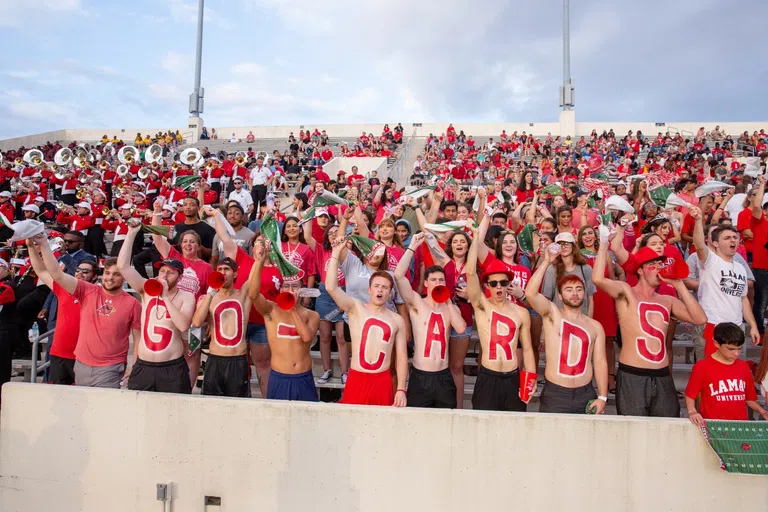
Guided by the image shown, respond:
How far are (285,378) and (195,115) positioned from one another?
29809mm

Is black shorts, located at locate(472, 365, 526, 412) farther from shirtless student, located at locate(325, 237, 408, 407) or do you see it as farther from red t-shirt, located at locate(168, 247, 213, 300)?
red t-shirt, located at locate(168, 247, 213, 300)

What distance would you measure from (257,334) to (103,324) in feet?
4.50

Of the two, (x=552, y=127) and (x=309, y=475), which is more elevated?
(x=552, y=127)

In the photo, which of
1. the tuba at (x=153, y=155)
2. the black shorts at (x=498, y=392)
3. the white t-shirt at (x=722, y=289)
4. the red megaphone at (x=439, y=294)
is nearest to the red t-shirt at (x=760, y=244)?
the white t-shirt at (x=722, y=289)

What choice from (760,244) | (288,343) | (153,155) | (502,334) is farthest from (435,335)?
(153,155)

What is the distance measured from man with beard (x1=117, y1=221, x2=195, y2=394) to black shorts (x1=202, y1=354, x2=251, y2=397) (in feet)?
0.67

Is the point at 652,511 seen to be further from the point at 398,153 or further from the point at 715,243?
the point at 398,153

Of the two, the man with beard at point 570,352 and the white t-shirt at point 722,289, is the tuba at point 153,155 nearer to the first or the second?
the man with beard at point 570,352

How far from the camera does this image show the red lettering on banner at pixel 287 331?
496 centimetres

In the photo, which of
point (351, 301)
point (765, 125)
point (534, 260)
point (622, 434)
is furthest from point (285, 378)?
point (765, 125)

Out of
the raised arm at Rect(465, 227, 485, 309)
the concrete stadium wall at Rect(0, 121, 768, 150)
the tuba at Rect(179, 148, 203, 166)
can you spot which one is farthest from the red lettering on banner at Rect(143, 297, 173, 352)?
the concrete stadium wall at Rect(0, 121, 768, 150)

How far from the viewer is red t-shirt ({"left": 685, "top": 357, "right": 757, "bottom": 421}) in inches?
173

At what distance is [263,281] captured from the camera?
5.86 m

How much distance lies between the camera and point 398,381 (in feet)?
15.4
